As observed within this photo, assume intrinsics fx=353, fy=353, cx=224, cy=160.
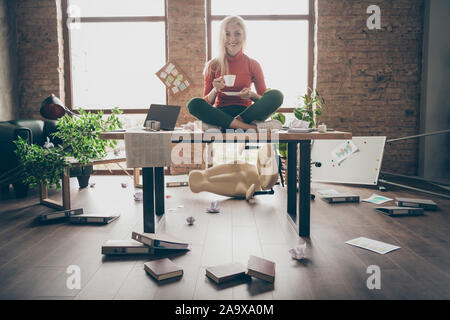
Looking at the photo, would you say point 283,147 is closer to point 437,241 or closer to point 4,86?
point 437,241

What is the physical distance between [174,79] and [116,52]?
96cm

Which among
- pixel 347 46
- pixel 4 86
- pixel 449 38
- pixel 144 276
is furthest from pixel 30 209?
pixel 449 38

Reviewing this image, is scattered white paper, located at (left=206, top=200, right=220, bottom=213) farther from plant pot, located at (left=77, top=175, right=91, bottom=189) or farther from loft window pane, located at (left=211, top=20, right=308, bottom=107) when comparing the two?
loft window pane, located at (left=211, top=20, right=308, bottom=107)

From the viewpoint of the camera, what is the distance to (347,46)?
4660mm

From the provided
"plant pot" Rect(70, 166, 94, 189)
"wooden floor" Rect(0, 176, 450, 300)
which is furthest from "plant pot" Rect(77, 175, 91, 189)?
"wooden floor" Rect(0, 176, 450, 300)

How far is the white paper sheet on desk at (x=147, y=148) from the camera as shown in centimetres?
205

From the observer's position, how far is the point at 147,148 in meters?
2.07

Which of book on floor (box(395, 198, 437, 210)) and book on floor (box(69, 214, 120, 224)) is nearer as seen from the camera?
book on floor (box(69, 214, 120, 224))

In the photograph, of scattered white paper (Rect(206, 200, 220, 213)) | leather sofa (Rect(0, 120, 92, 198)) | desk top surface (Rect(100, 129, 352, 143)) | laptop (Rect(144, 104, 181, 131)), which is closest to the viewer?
desk top surface (Rect(100, 129, 352, 143))

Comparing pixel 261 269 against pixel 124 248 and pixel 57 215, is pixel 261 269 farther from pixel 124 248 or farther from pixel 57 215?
pixel 57 215

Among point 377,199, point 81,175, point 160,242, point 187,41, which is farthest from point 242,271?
point 187,41

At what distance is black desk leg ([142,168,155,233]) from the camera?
7.09ft

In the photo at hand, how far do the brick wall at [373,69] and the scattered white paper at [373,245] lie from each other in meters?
2.84

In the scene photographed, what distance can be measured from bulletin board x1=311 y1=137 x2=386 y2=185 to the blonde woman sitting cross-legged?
3.69ft
